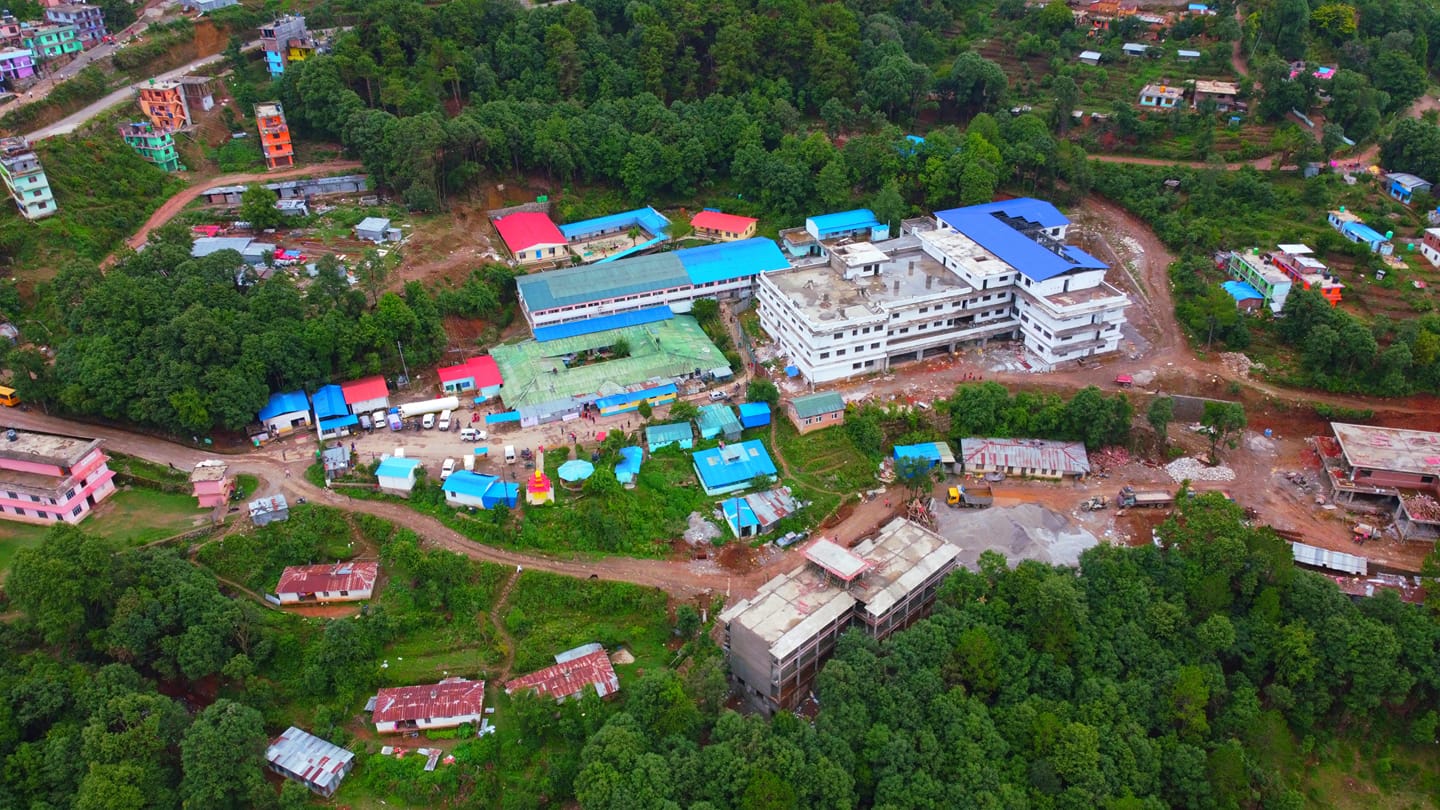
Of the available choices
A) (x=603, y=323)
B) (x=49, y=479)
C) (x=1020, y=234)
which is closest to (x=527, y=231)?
(x=603, y=323)

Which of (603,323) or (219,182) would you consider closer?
(603,323)

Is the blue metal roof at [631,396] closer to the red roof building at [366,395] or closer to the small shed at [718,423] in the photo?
the small shed at [718,423]

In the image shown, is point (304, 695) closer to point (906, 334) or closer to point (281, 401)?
point (281, 401)

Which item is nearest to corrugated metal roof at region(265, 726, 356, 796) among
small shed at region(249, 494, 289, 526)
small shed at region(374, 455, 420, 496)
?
small shed at region(249, 494, 289, 526)

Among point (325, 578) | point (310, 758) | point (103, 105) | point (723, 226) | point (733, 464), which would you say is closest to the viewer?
point (310, 758)

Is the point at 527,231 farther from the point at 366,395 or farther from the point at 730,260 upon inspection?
the point at 366,395
